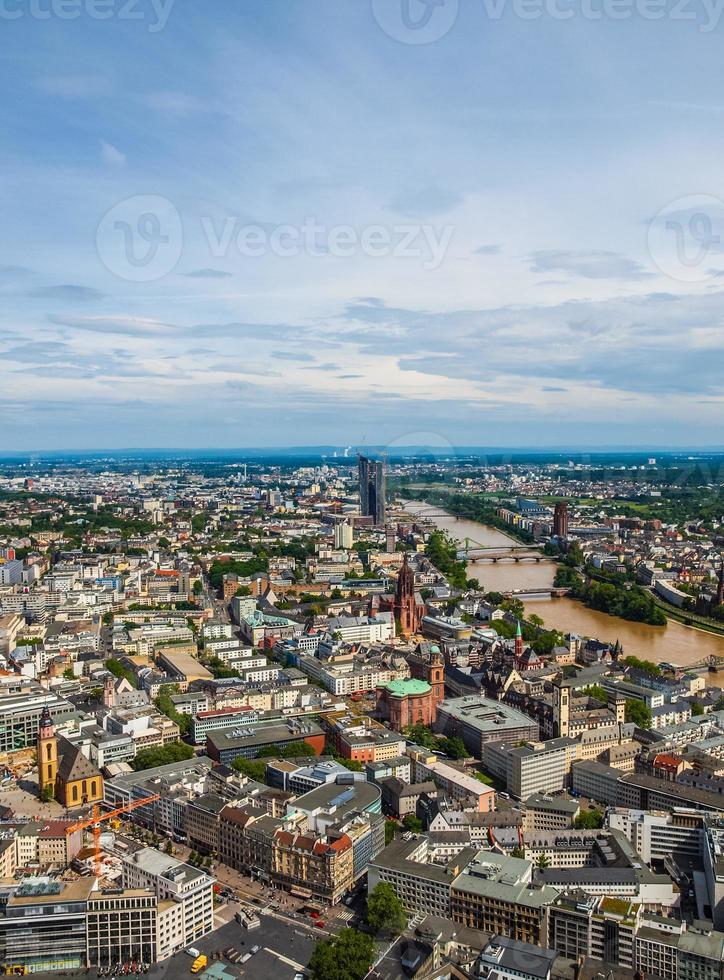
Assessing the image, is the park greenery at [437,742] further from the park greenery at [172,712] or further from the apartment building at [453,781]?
the park greenery at [172,712]

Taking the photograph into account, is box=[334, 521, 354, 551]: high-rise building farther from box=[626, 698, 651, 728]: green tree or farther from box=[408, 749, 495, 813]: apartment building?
box=[408, 749, 495, 813]: apartment building

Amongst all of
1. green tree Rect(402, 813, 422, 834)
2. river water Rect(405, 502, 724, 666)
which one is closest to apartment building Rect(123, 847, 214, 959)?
green tree Rect(402, 813, 422, 834)

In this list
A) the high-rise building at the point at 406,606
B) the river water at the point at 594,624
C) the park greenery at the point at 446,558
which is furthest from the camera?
the park greenery at the point at 446,558

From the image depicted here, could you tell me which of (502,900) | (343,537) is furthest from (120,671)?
(343,537)

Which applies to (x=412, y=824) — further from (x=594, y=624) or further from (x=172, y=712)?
(x=594, y=624)

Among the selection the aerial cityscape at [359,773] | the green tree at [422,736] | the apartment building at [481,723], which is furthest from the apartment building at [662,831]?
the green tree at [422,736]

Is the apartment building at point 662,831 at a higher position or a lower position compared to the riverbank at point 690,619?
higher
